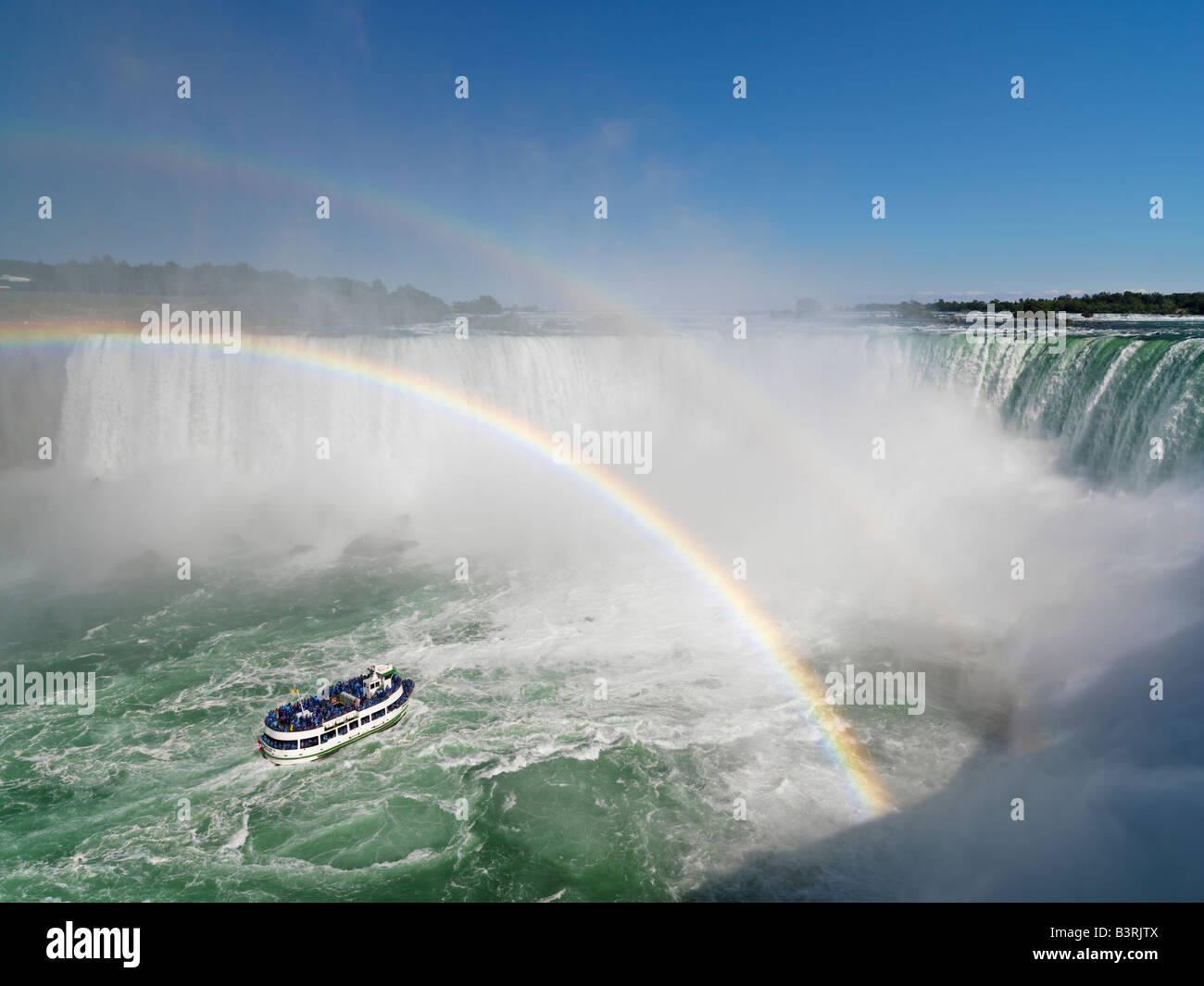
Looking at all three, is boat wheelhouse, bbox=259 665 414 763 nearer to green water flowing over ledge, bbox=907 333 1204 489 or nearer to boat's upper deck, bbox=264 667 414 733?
boat's upper deck, bbox=264 667 414 733

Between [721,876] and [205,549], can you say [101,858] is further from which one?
[205,549]

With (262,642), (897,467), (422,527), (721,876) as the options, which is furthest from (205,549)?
(897,467)

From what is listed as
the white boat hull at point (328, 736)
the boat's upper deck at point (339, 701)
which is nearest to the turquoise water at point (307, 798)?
the white boat hull at point (328, 736)

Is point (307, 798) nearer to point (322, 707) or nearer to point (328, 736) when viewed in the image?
point (328, 736)

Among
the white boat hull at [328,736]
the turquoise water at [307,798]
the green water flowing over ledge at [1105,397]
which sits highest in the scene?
the green water flowing over ledge at [1105,397]

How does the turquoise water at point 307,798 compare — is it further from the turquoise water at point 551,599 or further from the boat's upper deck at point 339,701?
the boat's upper deck at point 339,701

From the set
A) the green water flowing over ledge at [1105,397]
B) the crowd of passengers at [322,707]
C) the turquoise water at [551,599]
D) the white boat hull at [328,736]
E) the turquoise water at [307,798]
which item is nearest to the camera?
the turquoise water at [307,798]

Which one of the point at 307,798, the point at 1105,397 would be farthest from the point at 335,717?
the point at 1105,397
